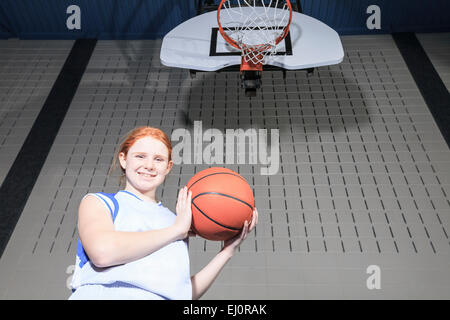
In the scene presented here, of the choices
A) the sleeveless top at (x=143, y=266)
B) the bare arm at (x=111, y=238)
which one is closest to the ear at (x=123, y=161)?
the sleeveless top at (x=143, y=266)

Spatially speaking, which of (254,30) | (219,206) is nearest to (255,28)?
(254,30)

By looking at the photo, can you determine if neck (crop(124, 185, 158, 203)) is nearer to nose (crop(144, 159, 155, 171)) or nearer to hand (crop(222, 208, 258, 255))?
nose (crop(144, 159, 155, 171))

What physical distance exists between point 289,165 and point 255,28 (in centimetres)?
123

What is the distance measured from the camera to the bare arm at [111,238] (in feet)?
4.31

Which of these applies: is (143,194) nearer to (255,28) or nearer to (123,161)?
(123,161)

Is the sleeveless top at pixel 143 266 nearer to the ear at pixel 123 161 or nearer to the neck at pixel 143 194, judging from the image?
the neck at pixel 143 194

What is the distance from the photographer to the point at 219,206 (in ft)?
5.86

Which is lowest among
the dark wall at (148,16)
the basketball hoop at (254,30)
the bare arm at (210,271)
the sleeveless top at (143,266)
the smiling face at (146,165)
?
the dark wall at (148,16)

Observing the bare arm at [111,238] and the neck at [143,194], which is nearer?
the bare arm at [111,238]

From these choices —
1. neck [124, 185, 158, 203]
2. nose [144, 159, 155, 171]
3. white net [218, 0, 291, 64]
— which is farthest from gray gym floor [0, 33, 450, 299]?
nose [144, 159, 155, 171]

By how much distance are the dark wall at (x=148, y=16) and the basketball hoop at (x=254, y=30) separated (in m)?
1.27

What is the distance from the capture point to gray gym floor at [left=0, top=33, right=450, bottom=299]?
276 cm

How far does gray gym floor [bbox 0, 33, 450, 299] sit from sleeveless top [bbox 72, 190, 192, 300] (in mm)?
1300
